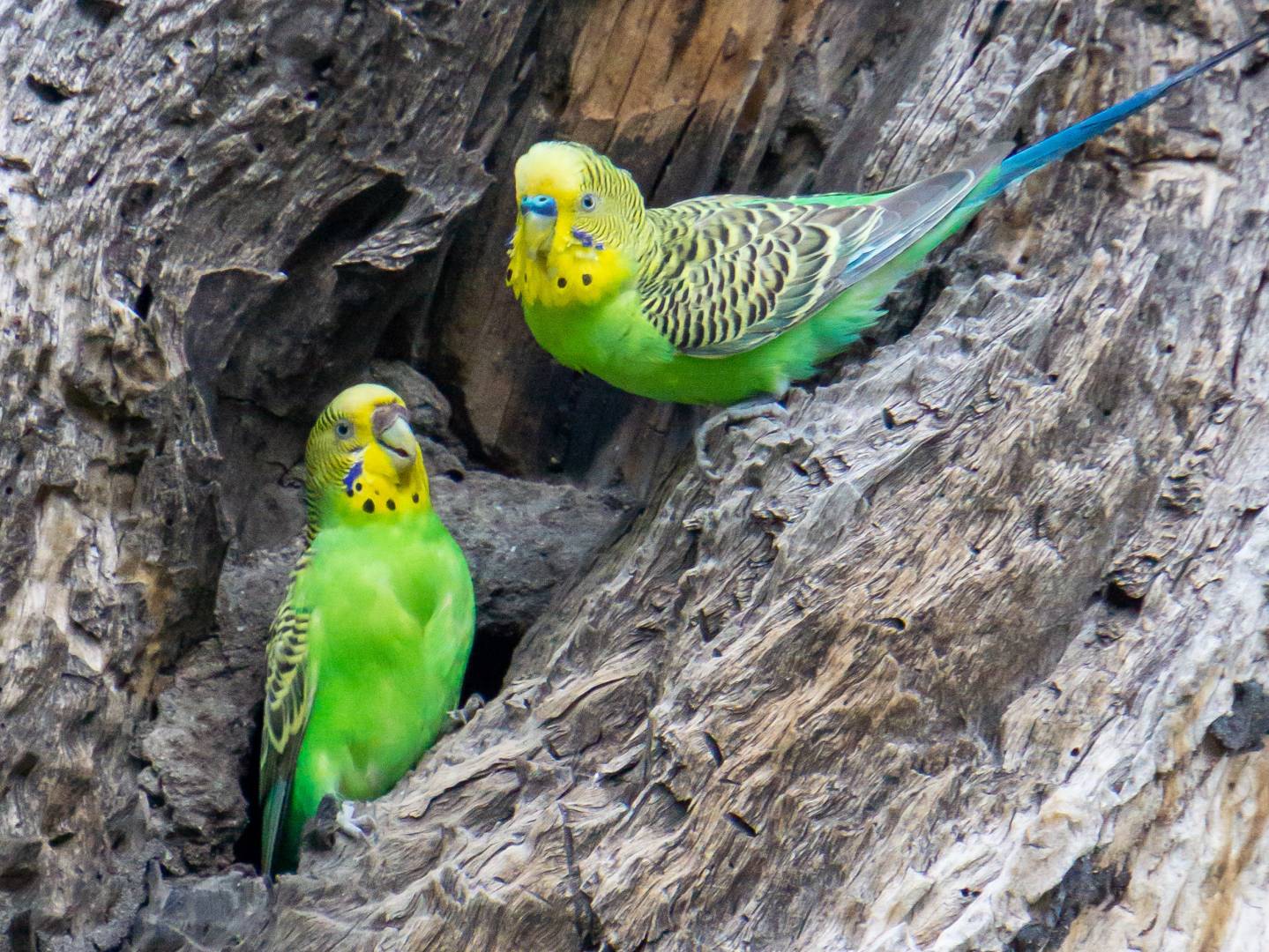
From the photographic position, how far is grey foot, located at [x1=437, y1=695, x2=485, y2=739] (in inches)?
163

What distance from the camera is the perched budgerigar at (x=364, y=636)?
419 centimetres

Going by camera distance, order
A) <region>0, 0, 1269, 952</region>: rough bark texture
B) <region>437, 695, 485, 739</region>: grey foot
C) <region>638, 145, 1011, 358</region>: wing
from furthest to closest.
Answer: <region>437, 695, 485, 739</region>: grey foot
<region>638, 145, 1011, 358</region>: wing
<region>0, 0, 1269, 952</region>: rough bark texture

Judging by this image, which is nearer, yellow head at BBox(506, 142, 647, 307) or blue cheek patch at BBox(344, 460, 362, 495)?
yellow head at BBox(506, 142, 647, 307)

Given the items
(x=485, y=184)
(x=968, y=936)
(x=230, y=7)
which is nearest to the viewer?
(x=968, y=936)

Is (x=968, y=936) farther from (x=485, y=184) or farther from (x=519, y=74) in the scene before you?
(x=519, y=74)

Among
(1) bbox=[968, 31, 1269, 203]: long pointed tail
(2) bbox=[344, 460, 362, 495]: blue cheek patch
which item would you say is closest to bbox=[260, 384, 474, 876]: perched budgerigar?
(2) bbox=[344, 460, 362, 495]: blue cheek patch

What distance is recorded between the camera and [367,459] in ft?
14.0

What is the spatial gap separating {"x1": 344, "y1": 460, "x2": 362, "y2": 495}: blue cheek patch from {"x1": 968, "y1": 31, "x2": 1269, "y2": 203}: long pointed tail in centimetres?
216

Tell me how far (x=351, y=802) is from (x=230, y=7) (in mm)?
2415

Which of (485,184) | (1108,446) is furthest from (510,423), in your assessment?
(1108,446)

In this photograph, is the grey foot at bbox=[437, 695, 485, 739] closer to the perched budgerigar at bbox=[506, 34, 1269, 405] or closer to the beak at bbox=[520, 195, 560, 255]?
the perched budgerigar at bbox=[506, 34, 1269, 405]

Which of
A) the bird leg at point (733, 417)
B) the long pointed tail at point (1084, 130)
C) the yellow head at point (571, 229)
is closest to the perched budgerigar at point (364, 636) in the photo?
the yellow head at point (571, 229)

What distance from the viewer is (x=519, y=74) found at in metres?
4.48

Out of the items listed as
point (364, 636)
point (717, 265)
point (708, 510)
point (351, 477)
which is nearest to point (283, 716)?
point (364, 636)
